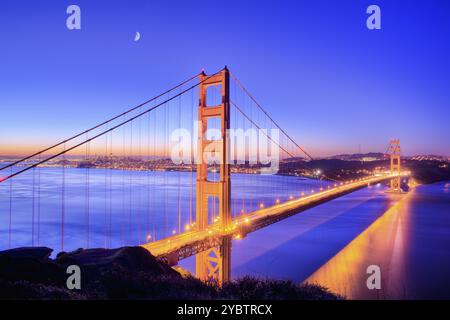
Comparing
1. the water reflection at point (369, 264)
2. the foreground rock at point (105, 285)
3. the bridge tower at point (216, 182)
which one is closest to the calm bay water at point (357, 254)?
the water reflection at point (369, 264)

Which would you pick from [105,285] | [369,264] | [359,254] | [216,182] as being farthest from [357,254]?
[105,285]

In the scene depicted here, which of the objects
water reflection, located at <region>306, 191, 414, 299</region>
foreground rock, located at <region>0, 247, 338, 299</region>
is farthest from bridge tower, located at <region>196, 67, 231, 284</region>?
foreground rock, located at <region>0, 247, 338, 299</region>

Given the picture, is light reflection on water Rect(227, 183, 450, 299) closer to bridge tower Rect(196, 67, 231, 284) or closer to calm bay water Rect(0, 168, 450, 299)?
calm bay water Rect(0, 168, 450, 299)

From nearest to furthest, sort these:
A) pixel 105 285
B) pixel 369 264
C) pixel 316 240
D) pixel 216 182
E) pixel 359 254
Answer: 1. pixel 105 285
2. pixel 216 182
3. pixel 369 264
4. pixel 359 254
5. pixel 316 240

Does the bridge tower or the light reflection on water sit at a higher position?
the bridge tower

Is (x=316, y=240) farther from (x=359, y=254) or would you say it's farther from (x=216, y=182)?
(x=216, y=182)
